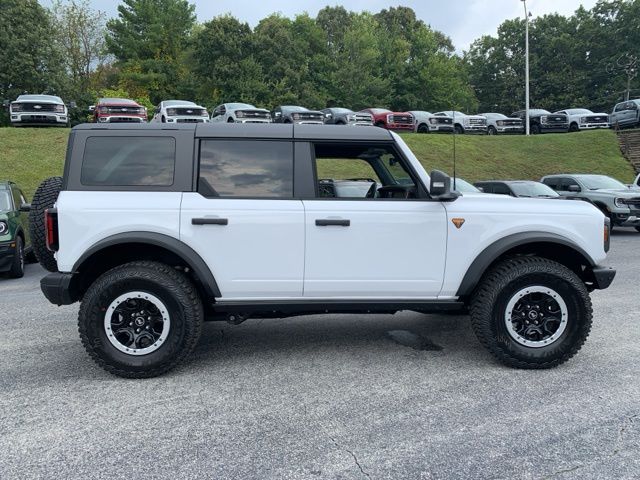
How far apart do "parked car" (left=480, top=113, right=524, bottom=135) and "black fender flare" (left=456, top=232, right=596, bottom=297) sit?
29496mm

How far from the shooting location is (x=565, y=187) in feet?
50.5

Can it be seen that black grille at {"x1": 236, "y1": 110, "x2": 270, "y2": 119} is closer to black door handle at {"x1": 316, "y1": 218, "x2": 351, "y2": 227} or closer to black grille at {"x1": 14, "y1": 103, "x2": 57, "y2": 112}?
black grille at {"x1": 14, "y1": 103, "x2": 57, "y2": 112}

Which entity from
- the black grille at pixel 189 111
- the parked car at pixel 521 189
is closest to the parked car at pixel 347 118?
the black grille at pixel 189 111

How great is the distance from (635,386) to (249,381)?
2900mm

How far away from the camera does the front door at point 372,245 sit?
3963 millimetres

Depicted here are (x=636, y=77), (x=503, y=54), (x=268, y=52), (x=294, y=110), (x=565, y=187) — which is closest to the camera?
(x=565, y=187)

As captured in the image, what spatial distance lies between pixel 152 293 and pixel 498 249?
9.10 feet

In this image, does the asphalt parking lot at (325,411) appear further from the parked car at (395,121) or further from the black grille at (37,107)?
the parked car at (395,121)

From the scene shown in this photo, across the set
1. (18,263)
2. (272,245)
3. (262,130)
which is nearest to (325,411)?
(272,245)

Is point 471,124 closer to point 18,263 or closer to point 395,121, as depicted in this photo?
point 395,121

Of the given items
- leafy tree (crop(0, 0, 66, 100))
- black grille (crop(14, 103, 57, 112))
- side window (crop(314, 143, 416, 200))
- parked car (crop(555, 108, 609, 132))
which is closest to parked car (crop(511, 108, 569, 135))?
parked car (crop(555, 108, 609, 132))

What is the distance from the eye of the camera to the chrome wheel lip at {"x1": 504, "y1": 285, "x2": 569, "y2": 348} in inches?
159

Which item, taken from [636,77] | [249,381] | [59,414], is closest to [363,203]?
[249,381]

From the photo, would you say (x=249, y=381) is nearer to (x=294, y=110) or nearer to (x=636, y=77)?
(x=294, y=110)
